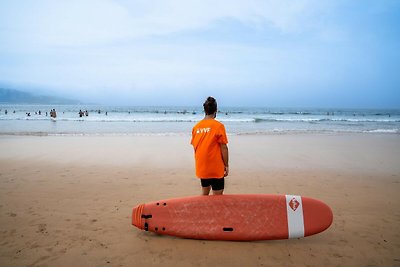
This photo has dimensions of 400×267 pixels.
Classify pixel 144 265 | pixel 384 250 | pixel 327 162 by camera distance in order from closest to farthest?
pixel 144 265 < pixel 384 250 < pixel 327 162

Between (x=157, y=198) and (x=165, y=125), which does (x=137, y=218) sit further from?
(x=165, y=125)

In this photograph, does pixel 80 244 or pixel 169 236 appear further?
pixel 169 236

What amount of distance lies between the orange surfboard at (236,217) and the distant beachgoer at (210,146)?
0.37 meters

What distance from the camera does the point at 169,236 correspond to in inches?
131

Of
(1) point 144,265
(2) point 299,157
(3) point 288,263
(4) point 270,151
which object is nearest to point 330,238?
(3) point 288,263

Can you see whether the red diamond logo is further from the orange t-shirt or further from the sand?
the orange t-shirt

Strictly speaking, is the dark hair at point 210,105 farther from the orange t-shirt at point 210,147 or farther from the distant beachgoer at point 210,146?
the orange t-shirt at point 210,147

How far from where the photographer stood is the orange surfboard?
320cm

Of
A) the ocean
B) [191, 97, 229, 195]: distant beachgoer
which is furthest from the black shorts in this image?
the ocean

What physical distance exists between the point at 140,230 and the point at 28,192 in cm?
267

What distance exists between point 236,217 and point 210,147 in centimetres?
89

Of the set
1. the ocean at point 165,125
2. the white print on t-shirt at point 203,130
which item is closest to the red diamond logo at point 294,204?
the white print on t-shirt at point 203,130

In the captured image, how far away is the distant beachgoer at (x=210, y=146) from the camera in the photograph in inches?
122

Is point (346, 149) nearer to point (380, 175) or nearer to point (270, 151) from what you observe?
point (270, 151)
